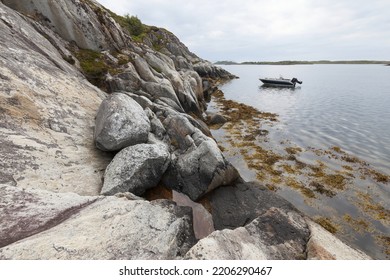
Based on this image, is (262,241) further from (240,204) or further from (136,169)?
(136,169)

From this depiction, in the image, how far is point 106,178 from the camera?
34.6ft

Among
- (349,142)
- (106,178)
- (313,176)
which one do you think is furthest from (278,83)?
(106,178)

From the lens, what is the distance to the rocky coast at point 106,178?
646 centimetres

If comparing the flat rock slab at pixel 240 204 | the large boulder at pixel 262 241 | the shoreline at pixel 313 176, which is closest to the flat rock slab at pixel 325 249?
the large boulder at pixel 262 241

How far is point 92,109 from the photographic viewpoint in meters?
15.4

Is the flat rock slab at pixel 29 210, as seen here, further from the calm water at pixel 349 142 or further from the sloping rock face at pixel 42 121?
the calm water at pixel 349 142

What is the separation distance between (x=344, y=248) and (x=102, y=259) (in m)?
7.80

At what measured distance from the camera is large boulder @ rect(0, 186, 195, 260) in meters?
5.77

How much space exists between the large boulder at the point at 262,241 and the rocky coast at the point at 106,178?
35 millimetres

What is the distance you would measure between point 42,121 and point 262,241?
1221cm

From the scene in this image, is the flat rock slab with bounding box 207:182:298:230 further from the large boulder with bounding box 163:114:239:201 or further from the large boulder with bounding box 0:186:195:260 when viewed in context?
the large boulder with bounding box 0:186:195:260

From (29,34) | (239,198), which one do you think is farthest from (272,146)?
(29,34)

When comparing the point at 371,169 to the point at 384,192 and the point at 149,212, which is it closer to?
the point at 384,192

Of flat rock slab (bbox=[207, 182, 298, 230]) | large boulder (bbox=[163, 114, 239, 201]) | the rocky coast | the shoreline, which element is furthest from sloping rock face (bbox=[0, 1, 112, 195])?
the shoreline
